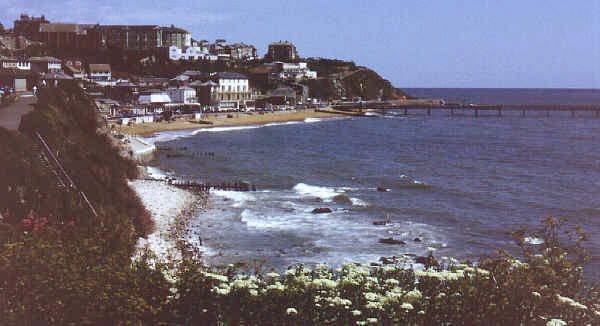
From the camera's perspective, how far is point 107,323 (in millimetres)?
8984

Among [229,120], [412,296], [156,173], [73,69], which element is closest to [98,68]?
[73,69]

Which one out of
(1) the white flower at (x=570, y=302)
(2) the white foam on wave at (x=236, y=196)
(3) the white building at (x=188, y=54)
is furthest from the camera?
(3) the white building at (x=188, y=54)

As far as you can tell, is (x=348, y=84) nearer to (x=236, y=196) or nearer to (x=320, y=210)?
(x=236, y=196)

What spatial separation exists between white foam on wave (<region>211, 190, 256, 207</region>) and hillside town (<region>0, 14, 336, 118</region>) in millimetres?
43201

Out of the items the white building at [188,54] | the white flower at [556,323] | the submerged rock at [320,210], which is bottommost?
the submerged rock at [320,210]

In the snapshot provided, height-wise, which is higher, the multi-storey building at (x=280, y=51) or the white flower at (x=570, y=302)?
the multi-storey building at (x=280, y=51)

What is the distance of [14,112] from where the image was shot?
37.7 metres

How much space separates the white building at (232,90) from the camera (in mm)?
123938

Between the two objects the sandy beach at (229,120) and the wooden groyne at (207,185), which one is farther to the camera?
the sandy beach at (229,120)

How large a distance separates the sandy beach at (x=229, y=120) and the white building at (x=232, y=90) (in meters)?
12.9

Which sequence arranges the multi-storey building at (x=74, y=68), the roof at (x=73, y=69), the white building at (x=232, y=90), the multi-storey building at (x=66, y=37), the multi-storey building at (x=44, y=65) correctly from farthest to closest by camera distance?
the multi-storey building at (x=66, y=37) → the white building at (x=232, y=90) → the roof at (x=73, y=69) → the multi-storey building at (x=74, y=68) → the multi-storey building at (x=44, y=65)

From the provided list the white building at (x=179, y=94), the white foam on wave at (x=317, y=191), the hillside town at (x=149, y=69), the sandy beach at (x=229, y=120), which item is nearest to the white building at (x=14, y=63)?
the hillside town at (x=149, y=69)

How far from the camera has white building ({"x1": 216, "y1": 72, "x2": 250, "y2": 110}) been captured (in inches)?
4879

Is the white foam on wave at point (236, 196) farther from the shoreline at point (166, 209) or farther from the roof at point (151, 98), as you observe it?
the roof at point (151, 98)
